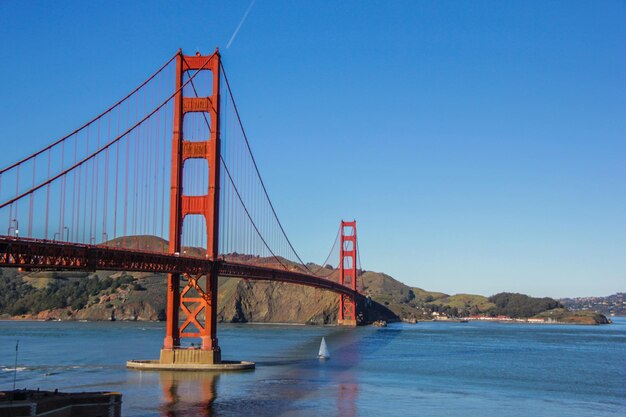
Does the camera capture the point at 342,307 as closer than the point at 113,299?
Yes

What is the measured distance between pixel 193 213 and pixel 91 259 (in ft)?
47.9

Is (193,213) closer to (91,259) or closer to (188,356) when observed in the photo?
(188,356)

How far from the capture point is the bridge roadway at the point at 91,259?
3334cm

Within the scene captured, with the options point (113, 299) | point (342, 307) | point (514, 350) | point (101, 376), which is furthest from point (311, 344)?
point (113, 299)

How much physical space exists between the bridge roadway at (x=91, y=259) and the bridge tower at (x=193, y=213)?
1.41m

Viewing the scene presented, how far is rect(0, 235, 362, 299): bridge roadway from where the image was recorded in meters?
33.3

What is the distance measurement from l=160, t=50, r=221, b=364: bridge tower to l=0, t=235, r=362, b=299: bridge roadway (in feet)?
4.64

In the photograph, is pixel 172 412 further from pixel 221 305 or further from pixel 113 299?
pixel 113 299

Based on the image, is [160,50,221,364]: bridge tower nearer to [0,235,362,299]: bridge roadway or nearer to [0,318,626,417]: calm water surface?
[0,235,362,299]: bridge roadway

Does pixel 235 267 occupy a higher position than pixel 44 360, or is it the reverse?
pixel 235 267

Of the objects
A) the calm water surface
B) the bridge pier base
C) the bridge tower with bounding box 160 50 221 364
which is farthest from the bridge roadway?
the calm water surface

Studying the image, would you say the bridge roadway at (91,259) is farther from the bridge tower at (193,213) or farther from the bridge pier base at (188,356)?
the bridge pier base at (188,356)

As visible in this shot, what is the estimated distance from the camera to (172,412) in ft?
116

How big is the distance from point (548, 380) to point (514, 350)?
36.6 meters
